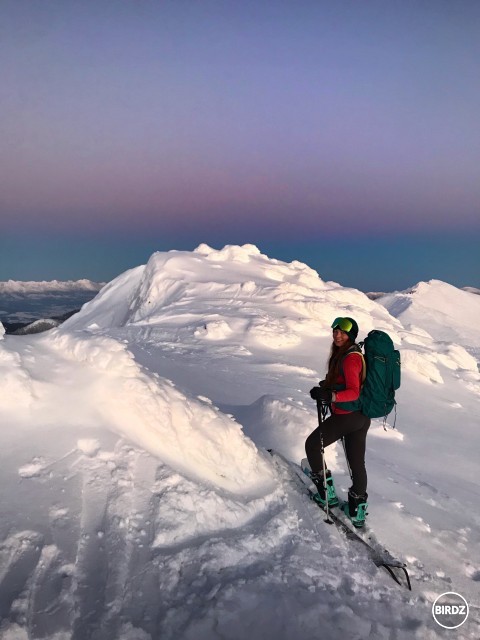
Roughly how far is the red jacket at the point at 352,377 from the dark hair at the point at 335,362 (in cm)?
16

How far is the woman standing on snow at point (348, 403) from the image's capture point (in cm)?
505

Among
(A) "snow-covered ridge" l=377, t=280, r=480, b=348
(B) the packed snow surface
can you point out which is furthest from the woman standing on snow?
(A) "snow-covered ridge" l=377, t=280, r=480, b=348

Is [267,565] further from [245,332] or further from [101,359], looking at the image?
[245,332]

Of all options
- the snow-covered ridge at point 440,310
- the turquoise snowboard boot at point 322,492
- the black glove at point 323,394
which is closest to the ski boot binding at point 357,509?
the turquoise snowboard boot at point 322,492

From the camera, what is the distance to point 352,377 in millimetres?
5020

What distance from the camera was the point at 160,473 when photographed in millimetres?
5039

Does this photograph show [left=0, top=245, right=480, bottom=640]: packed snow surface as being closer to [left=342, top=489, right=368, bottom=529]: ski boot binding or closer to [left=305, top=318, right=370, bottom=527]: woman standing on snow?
[left=342, top=489, right=368, bottom=529]: ski boot binding

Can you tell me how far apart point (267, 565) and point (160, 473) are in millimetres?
1624

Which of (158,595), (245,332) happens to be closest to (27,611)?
(158,595)

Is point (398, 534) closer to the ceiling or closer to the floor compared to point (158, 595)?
closer to the floor

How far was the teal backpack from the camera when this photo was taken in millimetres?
5012

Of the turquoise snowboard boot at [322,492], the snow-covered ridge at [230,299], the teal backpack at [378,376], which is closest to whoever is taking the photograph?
the teal backpack at [378,376]

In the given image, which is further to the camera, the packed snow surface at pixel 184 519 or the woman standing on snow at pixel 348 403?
the woman standing on snow at pixel 348 403

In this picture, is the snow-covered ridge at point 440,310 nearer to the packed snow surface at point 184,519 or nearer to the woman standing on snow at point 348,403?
the packed snow surface at point 184,519
